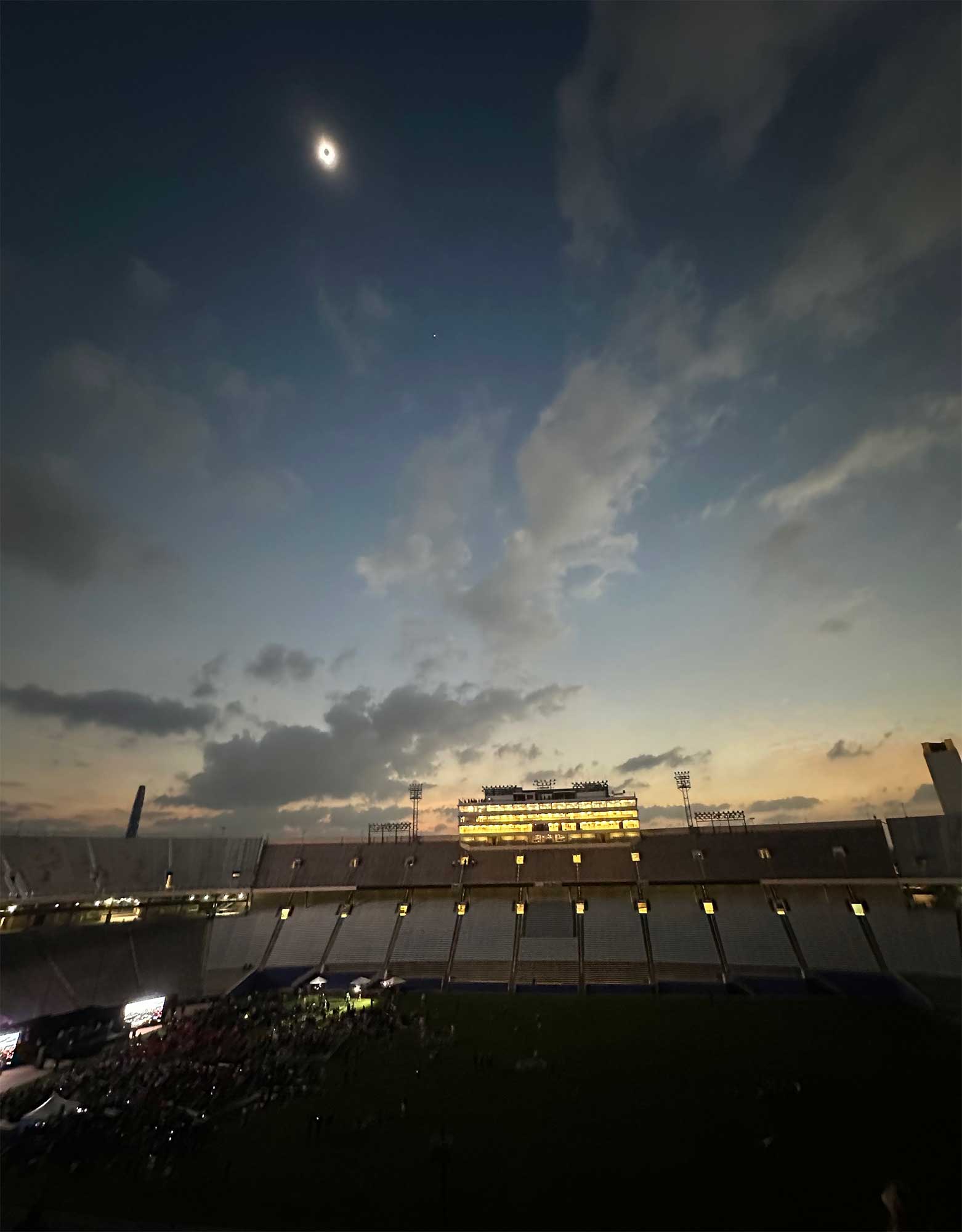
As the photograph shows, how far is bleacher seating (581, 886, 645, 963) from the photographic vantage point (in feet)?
151

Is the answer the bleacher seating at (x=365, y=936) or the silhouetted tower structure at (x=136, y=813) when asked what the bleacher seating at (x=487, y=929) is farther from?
the silhouetted tower structure at (x=136, y=813)

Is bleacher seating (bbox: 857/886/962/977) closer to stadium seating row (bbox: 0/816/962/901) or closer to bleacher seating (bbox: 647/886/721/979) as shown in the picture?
stadium seating row (bbox: 0/816/962/901)

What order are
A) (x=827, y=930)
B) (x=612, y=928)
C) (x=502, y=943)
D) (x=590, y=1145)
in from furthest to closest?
1. (x=502, y=943)
2. (x=612, y=928)
3. (x=827, y=930)
4. (x=590, y=1145)

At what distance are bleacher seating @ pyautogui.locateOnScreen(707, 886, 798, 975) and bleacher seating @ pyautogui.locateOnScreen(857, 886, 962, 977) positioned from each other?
6796mm

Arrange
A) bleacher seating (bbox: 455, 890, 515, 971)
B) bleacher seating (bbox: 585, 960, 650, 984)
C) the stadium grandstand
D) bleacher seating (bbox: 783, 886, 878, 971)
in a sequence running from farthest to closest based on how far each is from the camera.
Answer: bleacher seating (bbox: 455, 890, 515, 971), bleacher seating (bbox: 585, 960, 650, 984), the stadium grandstand, bleacher seating (bbox: 783, 886, 878, 971)

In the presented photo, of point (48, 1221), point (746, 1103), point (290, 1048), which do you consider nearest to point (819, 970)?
point (746, 1103)

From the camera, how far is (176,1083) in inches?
973

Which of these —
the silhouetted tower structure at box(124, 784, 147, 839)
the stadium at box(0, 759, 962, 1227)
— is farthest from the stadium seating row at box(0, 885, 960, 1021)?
the silhouetted tower structure at box(124, 784, 147, 839)

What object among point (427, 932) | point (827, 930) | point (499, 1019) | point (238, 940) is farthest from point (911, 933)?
point (238, 940)

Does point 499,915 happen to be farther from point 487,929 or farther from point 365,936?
point 365,936

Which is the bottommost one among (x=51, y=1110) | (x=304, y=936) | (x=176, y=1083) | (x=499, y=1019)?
(x=51, y=1110)

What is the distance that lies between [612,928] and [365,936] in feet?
74.8

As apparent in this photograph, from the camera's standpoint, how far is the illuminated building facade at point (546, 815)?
70.9m

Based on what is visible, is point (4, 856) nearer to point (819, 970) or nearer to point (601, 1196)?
point (601, 1196)
